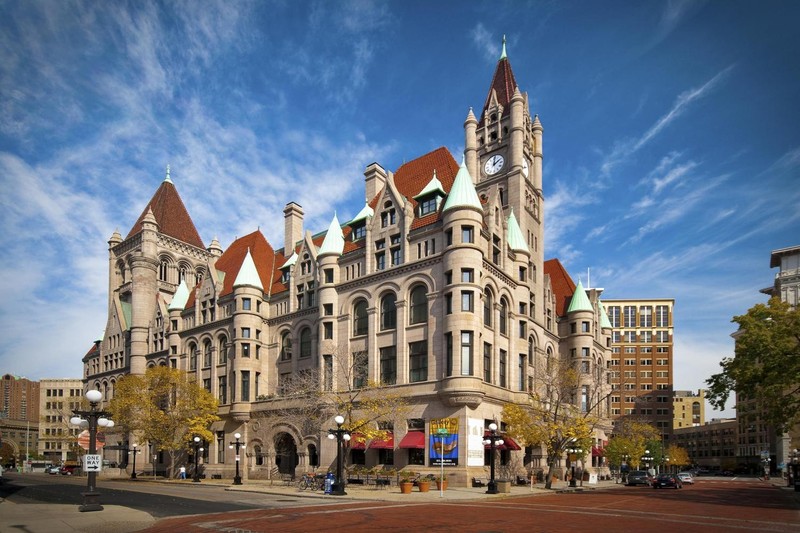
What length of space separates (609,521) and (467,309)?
77.1 ft

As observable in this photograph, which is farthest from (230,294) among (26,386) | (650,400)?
(26,386)

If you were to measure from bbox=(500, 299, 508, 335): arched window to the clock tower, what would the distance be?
893cm

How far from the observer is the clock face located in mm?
60500

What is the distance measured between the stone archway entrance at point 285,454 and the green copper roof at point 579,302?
110 feet

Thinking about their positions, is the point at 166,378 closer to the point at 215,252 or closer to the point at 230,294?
the point at 230,294

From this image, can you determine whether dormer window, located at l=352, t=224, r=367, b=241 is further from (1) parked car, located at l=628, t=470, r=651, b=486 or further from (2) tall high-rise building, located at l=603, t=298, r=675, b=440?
(2) tall high-rise building, located at l=603, t=298, r=675, b=440

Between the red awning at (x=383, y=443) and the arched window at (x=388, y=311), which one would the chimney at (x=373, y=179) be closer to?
the arched window at (x=388, y=311)

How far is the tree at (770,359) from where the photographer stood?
113 ft

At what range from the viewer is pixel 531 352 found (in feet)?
193

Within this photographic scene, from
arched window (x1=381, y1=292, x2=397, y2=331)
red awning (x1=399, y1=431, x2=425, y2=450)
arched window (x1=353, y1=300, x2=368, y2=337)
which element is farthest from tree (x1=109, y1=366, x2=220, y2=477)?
red awning (x1=399, y1=431, x2=425, y2=450)

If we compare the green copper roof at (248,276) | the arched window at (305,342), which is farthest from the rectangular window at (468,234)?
the green copper roof at (248,276)

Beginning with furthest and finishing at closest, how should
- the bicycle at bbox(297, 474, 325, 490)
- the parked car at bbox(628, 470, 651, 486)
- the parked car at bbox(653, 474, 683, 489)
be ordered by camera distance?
the parked car at bbox(628, 470, 651, 486), the parked car at bbox(653, 474, 683, 489), the bicycle at bbox(297, 474, 325, 490)

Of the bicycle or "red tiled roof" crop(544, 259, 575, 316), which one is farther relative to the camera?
"red tiled roof" crop(544, 259, 575, 316)

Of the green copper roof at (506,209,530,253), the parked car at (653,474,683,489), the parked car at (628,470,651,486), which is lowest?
the parked car at (628,470,651,486)
